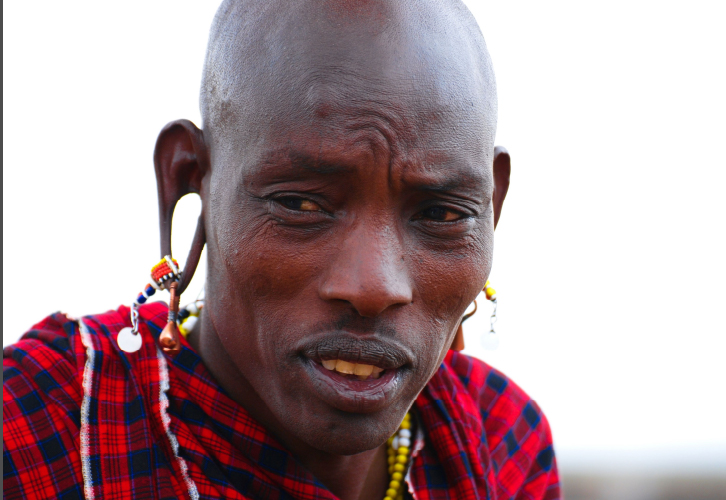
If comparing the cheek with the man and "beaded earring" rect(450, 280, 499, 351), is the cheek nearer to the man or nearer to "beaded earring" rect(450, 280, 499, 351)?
the man

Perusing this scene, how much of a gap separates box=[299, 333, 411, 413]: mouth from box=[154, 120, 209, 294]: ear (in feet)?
1.86

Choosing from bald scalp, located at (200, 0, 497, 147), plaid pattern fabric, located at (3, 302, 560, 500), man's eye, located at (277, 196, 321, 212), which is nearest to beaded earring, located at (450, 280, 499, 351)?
plaid pattern fabric, located at (3, 302, 560, 500)

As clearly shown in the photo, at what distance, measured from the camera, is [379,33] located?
1.90 meters

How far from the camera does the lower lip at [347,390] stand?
71.7 inches

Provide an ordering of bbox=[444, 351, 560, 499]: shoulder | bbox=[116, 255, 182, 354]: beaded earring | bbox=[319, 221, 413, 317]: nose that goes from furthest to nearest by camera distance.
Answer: bbox=[444, 351, 560, 499]: shoulder → bbox=[116, 255, 182, 354]: beaded earring → bbox=[319, 221, 413, 317]: nose

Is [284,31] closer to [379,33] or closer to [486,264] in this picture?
[379,33]

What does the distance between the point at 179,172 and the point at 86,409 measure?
28.4 inches

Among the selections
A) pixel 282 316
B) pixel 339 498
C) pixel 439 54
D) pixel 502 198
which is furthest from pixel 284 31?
pixel 339 498

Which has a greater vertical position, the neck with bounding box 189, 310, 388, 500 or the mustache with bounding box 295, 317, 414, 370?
the mustache with bounding box 295, 317, 414, 370

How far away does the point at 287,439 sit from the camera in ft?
7.26

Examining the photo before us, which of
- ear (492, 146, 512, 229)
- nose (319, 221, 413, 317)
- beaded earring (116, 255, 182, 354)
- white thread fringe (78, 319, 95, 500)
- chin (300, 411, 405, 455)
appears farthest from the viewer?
ear (492, 146, 512, 229)

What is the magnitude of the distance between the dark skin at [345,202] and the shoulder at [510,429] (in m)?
0.92

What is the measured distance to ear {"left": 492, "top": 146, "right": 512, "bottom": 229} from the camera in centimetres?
239

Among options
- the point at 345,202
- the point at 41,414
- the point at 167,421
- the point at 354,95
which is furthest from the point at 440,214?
the point at 41,414
